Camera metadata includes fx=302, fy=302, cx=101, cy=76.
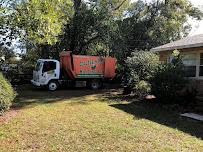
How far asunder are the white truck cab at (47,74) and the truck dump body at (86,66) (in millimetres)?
1115

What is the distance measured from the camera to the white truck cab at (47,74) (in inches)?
834

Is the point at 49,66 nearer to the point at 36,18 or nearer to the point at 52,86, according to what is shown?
the point at 52,86

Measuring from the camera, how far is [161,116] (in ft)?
40.0

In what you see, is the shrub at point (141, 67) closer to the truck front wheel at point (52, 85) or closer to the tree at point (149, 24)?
the truck front wheel at point (52, 85)

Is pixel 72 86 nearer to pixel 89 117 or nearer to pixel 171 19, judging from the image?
pixel 89 117

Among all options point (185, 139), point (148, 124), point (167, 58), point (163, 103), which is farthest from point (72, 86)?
point (185, 139)

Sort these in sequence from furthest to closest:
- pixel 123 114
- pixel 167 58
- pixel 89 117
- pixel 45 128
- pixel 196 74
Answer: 1. pixel 167 58
2. pixel 196 74
3. pixel 123 114
4. pixel 89 117
5. pixel 45 128

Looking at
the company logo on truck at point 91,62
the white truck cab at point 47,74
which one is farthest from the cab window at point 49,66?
the company logo on truck at point 91,62

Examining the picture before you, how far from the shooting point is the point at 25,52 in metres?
34.7

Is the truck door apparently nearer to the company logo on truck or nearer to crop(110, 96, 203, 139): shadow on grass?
the company logo on truck

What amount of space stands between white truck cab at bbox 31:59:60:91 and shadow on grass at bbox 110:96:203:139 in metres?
7.85

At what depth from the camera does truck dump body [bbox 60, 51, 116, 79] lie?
22406 mm

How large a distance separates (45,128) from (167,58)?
11.7m

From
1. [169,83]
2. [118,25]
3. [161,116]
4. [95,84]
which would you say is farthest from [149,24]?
[161,116]
